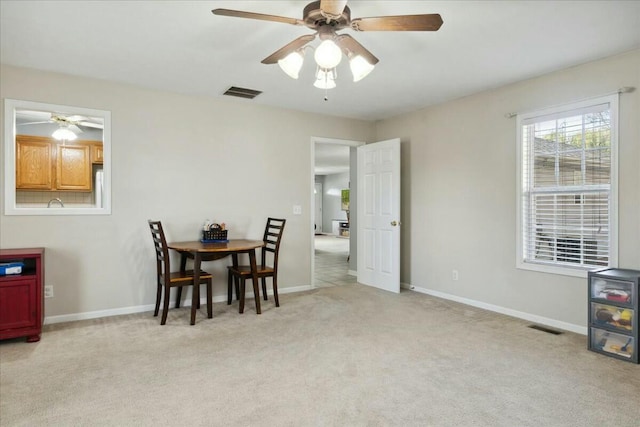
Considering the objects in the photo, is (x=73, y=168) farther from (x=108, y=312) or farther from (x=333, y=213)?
(x=333, y=213)

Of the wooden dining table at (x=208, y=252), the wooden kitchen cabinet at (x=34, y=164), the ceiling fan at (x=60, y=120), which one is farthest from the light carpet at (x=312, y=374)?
the ceiling fan at (x=60, y=120)

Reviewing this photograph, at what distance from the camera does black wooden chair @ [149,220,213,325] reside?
3514 mm

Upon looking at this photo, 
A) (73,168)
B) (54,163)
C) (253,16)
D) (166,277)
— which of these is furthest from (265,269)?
(54,163)

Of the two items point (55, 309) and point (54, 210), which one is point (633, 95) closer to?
point (54, 210)

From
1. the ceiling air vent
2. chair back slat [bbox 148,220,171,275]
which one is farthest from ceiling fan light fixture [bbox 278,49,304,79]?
chair back slat [bbox 148,220,171,275]

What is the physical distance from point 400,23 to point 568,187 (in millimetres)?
2469

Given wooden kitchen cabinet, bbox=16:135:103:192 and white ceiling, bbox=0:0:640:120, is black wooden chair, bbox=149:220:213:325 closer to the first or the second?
A: white ceiling, bbox=0:0:640:120

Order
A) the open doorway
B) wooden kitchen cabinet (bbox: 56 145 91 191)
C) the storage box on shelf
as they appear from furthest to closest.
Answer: the open doorway → wooden kitchen cabinet (bbox: 56 145 91 191) → the storage box on shelf

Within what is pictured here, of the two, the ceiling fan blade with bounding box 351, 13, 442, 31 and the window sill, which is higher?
the ceiling fan blade with bounding box 351, 13, 442, 31

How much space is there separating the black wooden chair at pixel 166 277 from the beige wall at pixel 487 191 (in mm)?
2725

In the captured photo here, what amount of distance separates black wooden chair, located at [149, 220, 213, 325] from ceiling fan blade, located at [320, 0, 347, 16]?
243 cm

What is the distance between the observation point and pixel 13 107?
3430mm

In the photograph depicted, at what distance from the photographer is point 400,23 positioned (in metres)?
2.03

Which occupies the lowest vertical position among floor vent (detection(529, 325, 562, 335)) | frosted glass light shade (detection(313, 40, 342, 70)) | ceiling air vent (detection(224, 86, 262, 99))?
floor vent (detection(529, 325, 562, 335))
